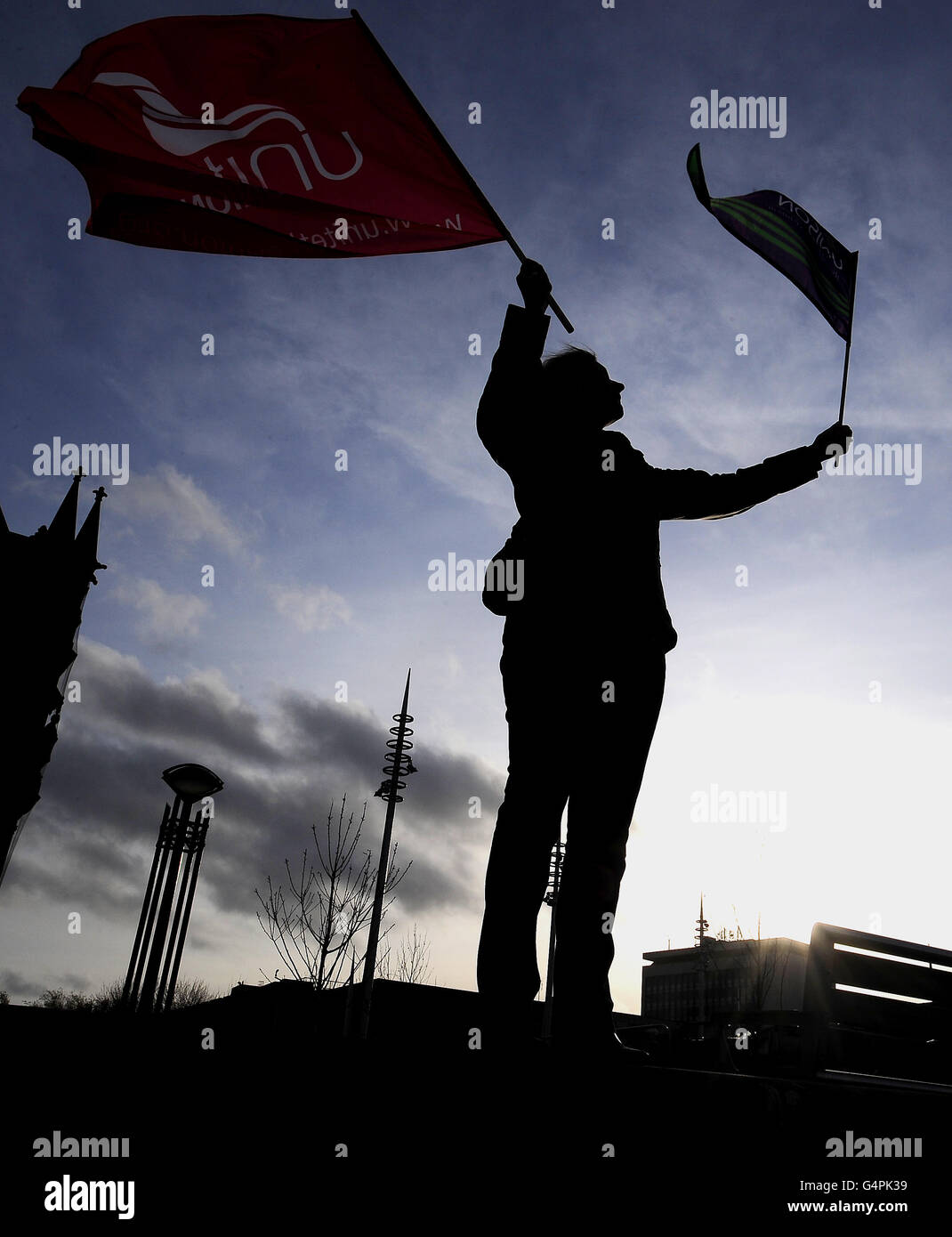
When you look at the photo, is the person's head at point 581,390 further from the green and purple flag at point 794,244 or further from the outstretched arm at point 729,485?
the green and purple flag at point 794,244

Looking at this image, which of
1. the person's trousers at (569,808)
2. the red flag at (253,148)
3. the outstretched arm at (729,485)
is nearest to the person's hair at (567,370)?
the outstretched arm at (729,485)

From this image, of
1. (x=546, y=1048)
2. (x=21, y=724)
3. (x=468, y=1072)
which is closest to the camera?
(x=468, y=1072)

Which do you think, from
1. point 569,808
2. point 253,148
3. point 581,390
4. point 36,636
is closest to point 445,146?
point 253,148

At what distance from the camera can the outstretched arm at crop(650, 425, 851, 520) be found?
3898 mm

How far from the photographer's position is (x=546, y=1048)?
3006 mm

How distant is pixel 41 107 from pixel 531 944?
5.43 m

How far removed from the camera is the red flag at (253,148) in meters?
5.24

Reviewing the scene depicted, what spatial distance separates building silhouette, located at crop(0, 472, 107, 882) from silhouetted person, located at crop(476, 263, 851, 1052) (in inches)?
1645

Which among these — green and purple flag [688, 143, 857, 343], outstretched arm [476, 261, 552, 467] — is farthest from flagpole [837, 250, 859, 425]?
outstretched arm [476, 261, 552, 467]

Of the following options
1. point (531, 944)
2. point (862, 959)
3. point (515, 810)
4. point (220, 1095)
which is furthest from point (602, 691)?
point (862, 959)

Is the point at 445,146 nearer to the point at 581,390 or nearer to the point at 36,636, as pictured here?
the point at 581,390

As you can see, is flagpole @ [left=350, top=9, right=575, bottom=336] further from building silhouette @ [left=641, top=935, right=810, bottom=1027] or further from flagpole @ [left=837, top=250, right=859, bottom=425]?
building silhouette @ [left=641, top=935, right=810, bottom=1027]

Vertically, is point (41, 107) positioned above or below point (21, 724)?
below

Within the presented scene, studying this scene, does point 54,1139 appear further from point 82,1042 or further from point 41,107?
point 41,107
